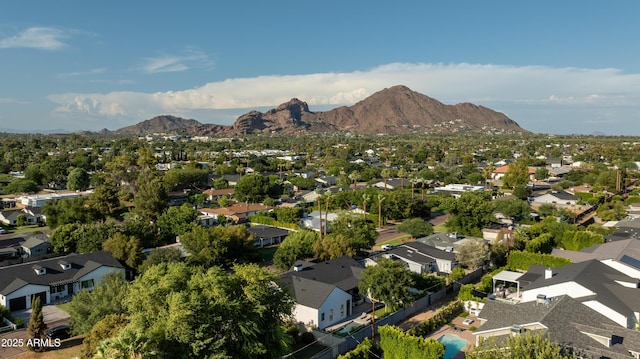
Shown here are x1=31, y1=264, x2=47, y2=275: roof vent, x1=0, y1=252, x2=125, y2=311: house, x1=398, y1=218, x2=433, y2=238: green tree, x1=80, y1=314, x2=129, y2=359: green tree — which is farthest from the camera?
x1=398, y1=218, x2=433, y2=238: green tree

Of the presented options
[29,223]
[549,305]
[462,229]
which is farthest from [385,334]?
[29,223]

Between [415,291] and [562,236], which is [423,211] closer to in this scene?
[562,236]

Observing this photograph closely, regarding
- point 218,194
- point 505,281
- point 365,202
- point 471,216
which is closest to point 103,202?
point 218,194

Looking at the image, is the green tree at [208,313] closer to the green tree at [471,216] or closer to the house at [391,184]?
the green tree at [471,216]

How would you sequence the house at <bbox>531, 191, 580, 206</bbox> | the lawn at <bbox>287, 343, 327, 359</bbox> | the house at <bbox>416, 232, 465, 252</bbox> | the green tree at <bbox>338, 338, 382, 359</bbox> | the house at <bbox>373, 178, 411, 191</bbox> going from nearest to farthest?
the green tree at <bbox>338, 338, 382, 359</bbox>
the lawn at <bbox>287, 343, 327, 359</bbox>
the house at <bbox>416, 232, 465, 252</bbox>
the house at <bbox>531, 191, 580, 206</bbox>
the house at <bbox>373, 178, 411, 191</bbox>

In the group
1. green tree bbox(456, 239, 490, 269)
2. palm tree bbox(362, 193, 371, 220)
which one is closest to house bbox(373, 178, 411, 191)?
palm tree bbox(362, 193, 371, 220)

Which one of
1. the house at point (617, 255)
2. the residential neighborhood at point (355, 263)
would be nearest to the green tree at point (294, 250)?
the residential neighborhood at point (355, 263)

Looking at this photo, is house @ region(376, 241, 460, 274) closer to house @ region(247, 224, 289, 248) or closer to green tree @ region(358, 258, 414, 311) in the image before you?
green tree @ region(358, 258, 414, 311)
